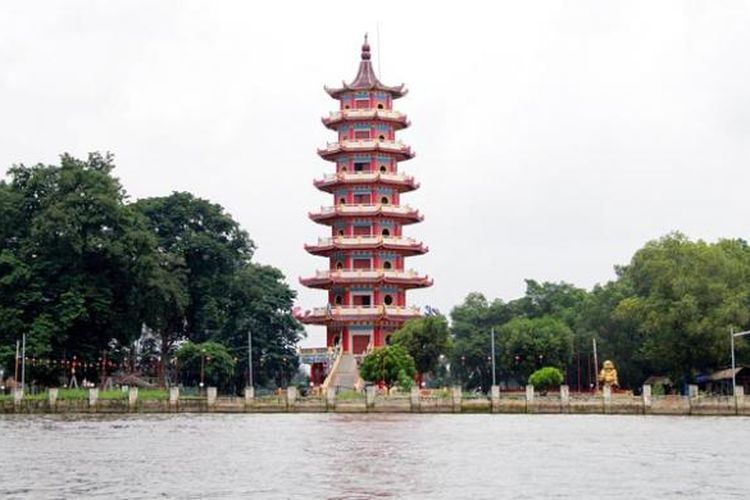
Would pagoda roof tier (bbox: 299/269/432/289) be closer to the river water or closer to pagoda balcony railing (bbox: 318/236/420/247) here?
pagoda balcony railing (bbox: 318/236/420/247)

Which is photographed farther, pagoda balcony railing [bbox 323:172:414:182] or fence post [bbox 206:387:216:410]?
pagoda balcony railing [bbox 323:172:414:182]

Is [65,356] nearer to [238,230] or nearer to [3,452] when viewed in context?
[238,230]

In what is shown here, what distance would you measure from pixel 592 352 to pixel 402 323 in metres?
15.1

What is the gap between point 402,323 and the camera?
4343 inches

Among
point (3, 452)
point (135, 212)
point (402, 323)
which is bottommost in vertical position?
point (3, 452)

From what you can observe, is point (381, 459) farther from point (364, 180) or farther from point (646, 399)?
point (364, 180)

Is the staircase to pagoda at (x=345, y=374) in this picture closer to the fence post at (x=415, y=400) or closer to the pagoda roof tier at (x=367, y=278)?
the pagoda roof tier at (x=367, y=278)

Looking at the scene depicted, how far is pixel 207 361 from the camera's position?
4114 inches

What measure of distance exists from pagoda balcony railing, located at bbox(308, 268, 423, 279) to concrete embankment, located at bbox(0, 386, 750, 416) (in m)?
21.9

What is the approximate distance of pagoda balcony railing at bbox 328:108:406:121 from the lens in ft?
376

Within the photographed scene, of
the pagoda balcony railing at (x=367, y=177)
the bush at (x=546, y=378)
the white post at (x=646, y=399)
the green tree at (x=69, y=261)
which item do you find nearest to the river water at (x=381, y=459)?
the white post at (x=646, y=399)

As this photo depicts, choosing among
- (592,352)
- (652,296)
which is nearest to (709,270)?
(652,296)

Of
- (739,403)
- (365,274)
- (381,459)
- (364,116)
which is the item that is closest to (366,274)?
(365,274)

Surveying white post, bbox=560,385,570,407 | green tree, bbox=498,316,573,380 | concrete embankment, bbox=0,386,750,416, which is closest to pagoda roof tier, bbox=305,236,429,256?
green tree, bbox=498,316,573,380
